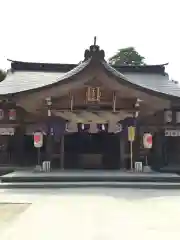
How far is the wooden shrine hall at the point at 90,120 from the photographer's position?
55.6ft

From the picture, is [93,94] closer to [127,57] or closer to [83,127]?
[83,127]

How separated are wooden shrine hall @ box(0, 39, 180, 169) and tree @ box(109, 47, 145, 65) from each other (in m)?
27.6

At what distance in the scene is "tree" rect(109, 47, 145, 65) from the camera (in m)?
47.5

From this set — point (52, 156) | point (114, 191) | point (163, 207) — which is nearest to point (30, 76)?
point (52, 156)

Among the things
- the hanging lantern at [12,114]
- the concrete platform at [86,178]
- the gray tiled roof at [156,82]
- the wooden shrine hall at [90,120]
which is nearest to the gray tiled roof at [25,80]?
the wooden shrine hall at [90,120]

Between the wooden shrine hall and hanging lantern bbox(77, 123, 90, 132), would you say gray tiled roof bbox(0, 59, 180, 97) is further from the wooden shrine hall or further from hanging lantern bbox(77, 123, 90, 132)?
hanging lantern bbox(77, 123, 90, 132)

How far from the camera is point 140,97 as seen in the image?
56.0ft

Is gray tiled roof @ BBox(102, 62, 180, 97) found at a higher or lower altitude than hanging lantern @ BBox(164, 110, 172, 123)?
higher

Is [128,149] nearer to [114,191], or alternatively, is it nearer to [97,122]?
[97,122]

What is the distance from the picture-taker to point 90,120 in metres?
17.3

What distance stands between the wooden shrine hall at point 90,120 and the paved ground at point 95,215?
15.8ft

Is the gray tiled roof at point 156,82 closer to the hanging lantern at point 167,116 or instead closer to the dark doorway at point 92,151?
the hanging lantern at point 167,116

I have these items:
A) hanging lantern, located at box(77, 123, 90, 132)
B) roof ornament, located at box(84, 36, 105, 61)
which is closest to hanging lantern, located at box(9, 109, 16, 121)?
hanging lantern, located at box(77, 123, 90, 132)

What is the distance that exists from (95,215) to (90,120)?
345 inches
